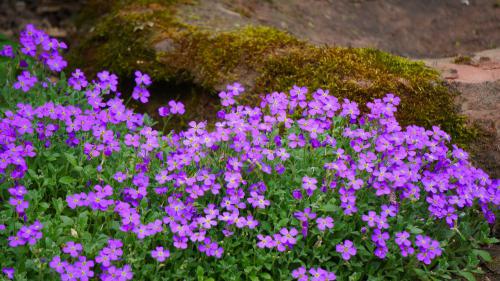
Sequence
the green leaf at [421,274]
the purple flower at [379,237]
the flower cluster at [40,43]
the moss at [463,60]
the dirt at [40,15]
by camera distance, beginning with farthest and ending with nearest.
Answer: the dirt at [40,15]
the moss at [463,60]
the flower cluster at [40,43]
the green leaf at [421,274]
the purple flower at [379,237]

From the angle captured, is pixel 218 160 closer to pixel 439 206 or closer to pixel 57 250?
pixel 57 250

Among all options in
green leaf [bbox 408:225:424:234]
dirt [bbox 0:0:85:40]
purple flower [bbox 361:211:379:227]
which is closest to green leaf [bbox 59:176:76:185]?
purple flower [bbox 361:211:379:227]

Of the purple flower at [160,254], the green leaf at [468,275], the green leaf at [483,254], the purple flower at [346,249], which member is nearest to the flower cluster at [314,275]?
the purple flower at [346,249]

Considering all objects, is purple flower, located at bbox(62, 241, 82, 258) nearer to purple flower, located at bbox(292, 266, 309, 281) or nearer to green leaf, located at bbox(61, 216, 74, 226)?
green leaf, located at bbox(61, 216, 74, 226)

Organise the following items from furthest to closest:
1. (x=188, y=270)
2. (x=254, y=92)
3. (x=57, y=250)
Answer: (x=254, y=92)
(x=188, y=270)
(x=57, y=250)

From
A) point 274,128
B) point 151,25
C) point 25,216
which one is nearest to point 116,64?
point 151,25

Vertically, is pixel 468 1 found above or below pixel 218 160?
below

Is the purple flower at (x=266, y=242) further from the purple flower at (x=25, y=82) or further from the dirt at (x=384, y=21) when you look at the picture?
the dirt at (x=384, y=21)
